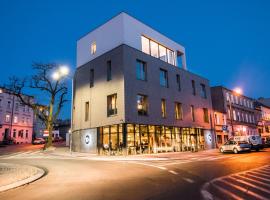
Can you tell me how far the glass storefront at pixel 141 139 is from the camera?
25906 millimetres

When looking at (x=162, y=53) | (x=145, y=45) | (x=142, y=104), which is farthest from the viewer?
(x=162, y=53)

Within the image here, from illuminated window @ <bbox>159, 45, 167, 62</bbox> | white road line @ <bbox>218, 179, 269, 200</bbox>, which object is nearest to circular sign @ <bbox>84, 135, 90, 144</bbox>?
illuminated window @ <bbox>159, 45, 167, 62</bbox>

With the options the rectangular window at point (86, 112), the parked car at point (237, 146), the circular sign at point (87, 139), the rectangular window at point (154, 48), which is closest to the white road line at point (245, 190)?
the parked car at point (237, 146)

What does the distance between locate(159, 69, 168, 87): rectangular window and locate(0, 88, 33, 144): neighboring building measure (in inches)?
1478

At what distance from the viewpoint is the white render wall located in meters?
30.1

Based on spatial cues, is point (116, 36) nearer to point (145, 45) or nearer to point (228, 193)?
point (145, 45)

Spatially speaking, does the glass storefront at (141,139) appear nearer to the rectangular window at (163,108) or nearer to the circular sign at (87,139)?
the rectangular window at (163,108)

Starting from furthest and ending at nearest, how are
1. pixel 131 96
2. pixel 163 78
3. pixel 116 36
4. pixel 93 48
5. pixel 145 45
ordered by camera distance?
pixel 93 48 → pixel 145 45 → pixel 163 78 → pixel 116 36 → pixel 131 96

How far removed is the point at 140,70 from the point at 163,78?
481cm

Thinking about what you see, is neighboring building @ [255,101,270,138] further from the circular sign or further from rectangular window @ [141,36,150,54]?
the circular sign

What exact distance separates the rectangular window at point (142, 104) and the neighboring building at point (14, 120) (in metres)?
37.3

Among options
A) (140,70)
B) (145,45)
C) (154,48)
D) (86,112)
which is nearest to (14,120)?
(86,112)

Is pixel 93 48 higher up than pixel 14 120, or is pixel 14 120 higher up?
pixel 93 48

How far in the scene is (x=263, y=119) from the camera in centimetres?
6412
